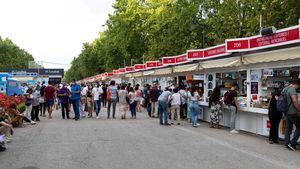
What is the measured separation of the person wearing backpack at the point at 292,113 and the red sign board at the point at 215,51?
5112 mm

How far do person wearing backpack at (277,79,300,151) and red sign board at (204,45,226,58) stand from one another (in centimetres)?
511

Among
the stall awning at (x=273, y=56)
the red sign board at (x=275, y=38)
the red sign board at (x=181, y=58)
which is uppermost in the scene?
the red sign board at (x=181, y=58)

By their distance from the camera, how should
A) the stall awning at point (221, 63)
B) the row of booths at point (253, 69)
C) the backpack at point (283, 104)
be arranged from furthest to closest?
1. the stall awning at point (221, 63)
2. the row of booths at point (253, 69)
3. the backpack at point (283, 104)

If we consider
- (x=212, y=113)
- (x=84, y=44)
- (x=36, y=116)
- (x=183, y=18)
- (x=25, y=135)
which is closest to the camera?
(x=25, y=135)

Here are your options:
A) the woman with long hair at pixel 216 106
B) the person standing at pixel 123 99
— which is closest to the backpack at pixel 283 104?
the woman with long hair at pixel 216 106

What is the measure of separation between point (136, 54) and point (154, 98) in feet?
121

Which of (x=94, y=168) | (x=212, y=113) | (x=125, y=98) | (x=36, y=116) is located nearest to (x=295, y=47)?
(x=212, y=113)

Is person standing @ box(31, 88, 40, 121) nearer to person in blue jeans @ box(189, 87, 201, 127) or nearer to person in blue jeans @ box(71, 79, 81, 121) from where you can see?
person in blue jeans @ box(71, 79, 81, 121)

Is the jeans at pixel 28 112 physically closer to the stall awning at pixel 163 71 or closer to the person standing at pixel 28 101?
the person standing at pixel 28 101

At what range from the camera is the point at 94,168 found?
26.0 ft

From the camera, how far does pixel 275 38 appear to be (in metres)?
11.8

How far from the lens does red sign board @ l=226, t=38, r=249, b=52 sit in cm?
1365

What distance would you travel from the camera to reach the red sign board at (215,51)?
1566 cm

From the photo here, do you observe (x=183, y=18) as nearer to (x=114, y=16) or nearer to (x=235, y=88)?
(x=235, y=88)
